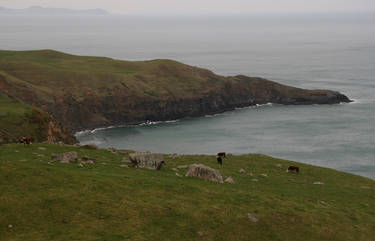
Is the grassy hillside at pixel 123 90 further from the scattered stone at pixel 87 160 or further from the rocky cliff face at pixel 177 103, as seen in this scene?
the scattered stone at pixel 87 160

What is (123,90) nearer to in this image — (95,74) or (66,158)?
(95,74)

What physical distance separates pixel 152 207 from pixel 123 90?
423 ft

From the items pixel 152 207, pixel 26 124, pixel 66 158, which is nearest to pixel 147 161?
pixel 66 158

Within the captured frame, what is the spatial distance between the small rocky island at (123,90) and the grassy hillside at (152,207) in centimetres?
8938

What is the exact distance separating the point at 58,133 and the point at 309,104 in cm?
12257

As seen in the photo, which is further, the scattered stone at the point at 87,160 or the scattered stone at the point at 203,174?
the scattered stone at the point at 87,160

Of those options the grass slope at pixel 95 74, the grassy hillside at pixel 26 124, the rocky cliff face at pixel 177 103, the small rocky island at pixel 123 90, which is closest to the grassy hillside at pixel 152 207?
the grassy hillside at pixel 26 124

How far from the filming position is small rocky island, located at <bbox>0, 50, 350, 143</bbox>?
135375 mm

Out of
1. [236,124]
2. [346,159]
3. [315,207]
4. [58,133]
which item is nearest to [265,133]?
[236,124]

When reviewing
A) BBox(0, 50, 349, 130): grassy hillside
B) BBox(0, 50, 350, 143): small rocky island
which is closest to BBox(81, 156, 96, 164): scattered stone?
BBox(0, 50, 350, 143): small rocky island

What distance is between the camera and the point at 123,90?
155 metres

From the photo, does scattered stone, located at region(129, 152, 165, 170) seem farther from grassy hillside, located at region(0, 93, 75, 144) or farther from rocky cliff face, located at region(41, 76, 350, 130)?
rocky cliff face, located at region(41, 76, 350, 130)

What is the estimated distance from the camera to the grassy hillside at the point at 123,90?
5349 inches

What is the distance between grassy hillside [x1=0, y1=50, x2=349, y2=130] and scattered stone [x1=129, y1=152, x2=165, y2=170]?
90.5 meters
